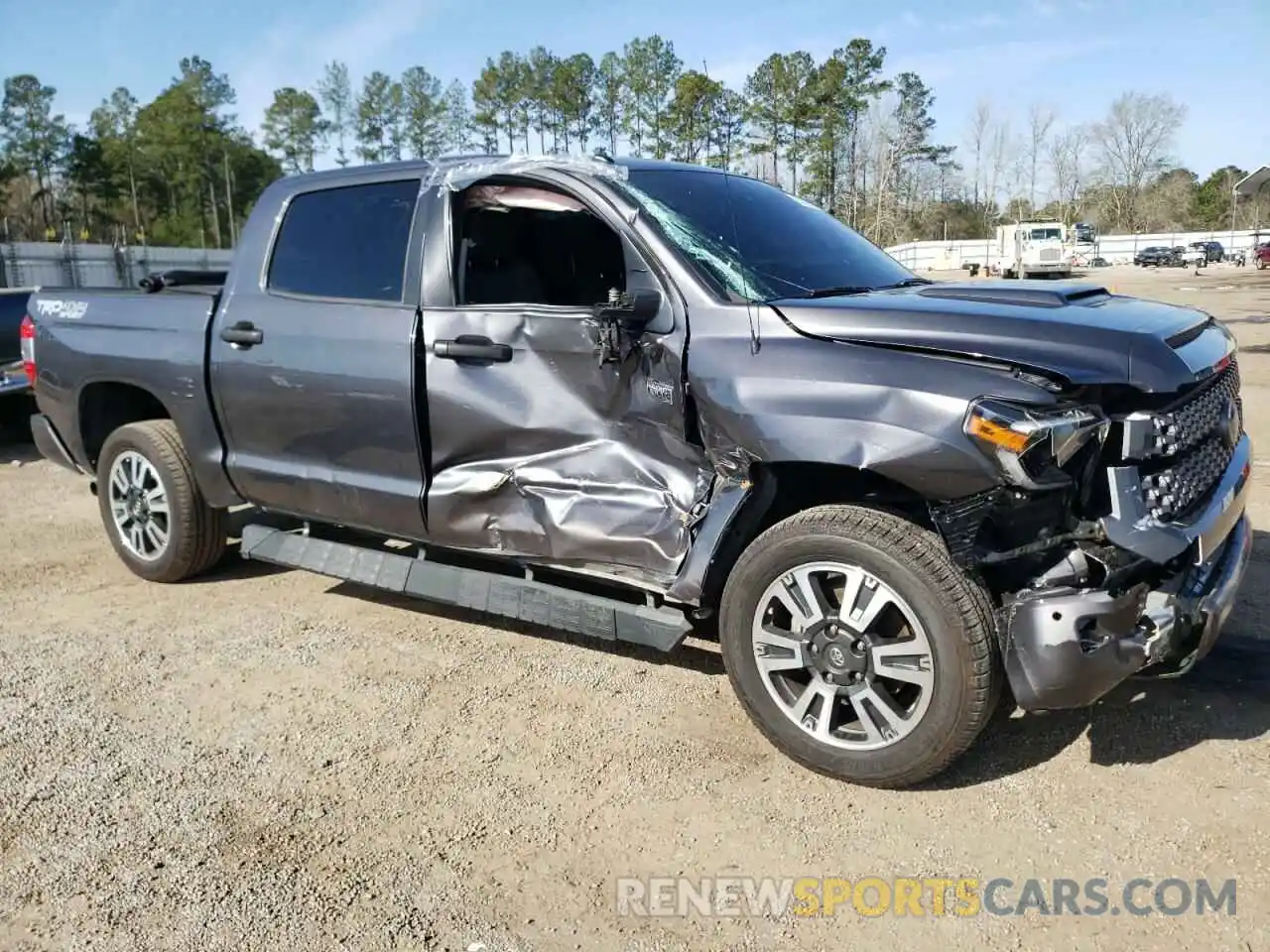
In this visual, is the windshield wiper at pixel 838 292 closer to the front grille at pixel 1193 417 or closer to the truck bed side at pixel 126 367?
the front grille at pixel 1193 417

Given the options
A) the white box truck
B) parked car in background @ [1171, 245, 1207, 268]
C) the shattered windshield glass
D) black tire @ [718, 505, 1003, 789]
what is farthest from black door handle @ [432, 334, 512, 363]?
parked car in background @ [1171, 245, 1207, 268]

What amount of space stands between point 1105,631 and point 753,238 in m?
1.97

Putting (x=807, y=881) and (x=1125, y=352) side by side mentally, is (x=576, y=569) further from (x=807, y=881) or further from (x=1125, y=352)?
(x=1125, y=352)

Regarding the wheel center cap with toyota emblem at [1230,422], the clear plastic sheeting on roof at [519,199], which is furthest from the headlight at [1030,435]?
the clear plastic sheeting on roof at [519,199]

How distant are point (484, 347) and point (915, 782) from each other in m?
2.17

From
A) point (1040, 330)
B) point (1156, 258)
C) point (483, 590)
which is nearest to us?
point (1040, 330)

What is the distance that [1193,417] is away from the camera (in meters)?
3.21

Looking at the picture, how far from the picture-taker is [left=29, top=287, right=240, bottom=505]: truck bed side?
4938 mm

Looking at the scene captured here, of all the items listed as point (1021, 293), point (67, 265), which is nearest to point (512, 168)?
point (1021, 293)

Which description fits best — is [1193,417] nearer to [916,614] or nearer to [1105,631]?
[1105,631]

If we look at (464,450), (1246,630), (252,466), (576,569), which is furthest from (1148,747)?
(252,466)

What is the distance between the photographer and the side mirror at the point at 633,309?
3496 mm

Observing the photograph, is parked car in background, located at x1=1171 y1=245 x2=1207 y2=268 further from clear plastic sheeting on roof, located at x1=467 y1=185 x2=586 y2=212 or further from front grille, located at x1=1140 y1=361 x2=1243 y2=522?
clear plastic sheeting on roof, located at x1=467 y1=185 x2=586 y2=212

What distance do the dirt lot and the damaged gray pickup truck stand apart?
326mm
